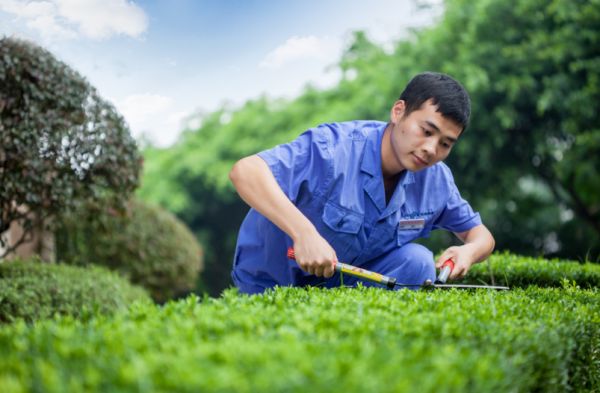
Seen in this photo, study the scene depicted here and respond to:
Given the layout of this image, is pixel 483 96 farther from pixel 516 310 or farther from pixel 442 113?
pixel 516 310

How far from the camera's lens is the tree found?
5188mm

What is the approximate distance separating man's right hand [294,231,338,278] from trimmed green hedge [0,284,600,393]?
0.27 m

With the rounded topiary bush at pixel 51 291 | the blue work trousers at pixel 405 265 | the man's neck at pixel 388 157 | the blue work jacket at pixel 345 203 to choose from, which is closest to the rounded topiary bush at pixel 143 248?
the rounded topiary bush at pixel 51 291

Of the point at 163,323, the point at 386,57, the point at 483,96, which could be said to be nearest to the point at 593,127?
the point at 483,96

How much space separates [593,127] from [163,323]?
10.0 meters

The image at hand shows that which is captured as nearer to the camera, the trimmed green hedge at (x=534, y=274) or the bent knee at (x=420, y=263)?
the bent knee at (x=420, y=263)

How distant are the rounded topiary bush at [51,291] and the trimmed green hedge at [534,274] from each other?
95.1 inches

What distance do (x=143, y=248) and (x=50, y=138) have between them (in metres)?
3.73

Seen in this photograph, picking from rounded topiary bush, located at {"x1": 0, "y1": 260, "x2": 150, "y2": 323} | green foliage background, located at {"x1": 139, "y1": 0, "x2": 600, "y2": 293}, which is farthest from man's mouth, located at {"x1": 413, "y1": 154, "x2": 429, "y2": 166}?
green foliage background, located at {"x1": 139, "y1": 0, "x2": 600, "y2": 293}

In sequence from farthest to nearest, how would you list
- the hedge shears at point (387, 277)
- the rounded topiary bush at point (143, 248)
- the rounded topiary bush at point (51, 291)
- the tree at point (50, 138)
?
the rounded topiary bush at point (143, 248) → the tree at point (50, 138) → the rounded topiary bush at point (51, 291) → the hedge shears at point (387, 277)

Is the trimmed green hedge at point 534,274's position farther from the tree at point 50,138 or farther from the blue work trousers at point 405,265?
the tree at point 50,138

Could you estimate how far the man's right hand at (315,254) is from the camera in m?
3.00

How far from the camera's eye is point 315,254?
3010 mm

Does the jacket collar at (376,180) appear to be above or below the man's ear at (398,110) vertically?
below
